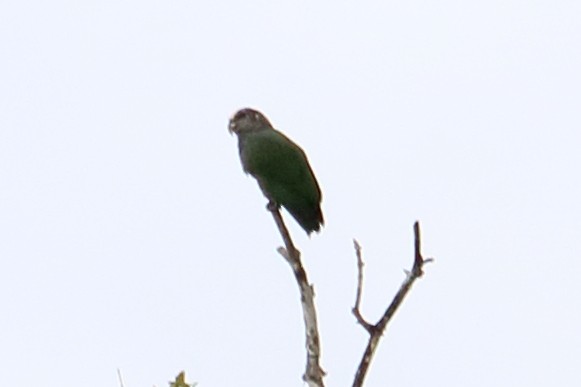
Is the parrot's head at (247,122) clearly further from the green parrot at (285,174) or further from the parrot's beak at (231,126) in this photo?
the green parrot at (285,174)

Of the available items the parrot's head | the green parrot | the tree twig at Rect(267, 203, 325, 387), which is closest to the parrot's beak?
the parrot's head

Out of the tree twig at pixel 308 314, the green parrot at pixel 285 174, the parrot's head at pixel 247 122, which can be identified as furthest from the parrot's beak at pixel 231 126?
the tree twig at pixel 308 314

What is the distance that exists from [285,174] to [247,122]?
3.92 feet

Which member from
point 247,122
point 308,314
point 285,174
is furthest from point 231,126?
A: point 308,314

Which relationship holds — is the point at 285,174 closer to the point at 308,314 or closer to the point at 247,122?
the point at 247,122

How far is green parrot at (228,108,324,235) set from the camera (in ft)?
29.7

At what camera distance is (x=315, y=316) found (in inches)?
225

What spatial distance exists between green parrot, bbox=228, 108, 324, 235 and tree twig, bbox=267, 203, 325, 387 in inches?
95.9

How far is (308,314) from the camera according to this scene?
571cm

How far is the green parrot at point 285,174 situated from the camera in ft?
29.7

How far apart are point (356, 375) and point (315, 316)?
66 centimetres

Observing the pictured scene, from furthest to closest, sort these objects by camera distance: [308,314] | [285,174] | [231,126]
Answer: [231,126], [285,174], [308,314]

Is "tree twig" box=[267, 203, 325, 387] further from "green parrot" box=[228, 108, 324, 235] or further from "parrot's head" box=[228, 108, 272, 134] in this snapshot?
"parrot's head" box=[228, 108, 272, 134]

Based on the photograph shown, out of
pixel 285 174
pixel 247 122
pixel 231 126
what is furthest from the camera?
pixel 231 126
